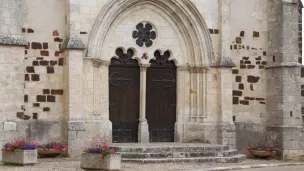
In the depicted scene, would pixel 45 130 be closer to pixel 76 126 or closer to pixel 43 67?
pixel 76 126

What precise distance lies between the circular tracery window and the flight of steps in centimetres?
315

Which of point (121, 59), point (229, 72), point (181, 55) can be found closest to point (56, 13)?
point (121, 59)

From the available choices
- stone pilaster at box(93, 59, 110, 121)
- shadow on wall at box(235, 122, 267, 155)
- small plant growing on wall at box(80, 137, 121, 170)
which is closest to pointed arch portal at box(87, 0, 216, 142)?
stone pilaster at box(93, 59, 110, 121)

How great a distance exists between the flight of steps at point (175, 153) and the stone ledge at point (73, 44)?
107 inches

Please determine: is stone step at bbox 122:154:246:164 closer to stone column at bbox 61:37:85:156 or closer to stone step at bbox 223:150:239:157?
stone step at bbox 223:150:239:157

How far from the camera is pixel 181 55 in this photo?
1869cm

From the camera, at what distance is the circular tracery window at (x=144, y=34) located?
18.2m

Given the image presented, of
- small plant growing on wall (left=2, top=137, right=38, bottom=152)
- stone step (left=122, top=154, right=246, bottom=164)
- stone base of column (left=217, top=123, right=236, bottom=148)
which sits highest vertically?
stone base of column (left=217, top=123, right=236, bottom=148)

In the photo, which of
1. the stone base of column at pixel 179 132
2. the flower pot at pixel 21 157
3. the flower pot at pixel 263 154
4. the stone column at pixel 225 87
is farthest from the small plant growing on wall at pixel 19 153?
the flower pot at pixel 263 154

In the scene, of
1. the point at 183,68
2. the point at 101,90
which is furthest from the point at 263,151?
the point at 101,90

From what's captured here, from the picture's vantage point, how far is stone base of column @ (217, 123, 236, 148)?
59.8 feet

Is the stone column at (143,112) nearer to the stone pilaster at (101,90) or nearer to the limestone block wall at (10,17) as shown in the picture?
the stone pilaster at (101,90)

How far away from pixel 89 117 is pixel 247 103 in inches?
→ 199

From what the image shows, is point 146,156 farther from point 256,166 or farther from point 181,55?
point 181,55
